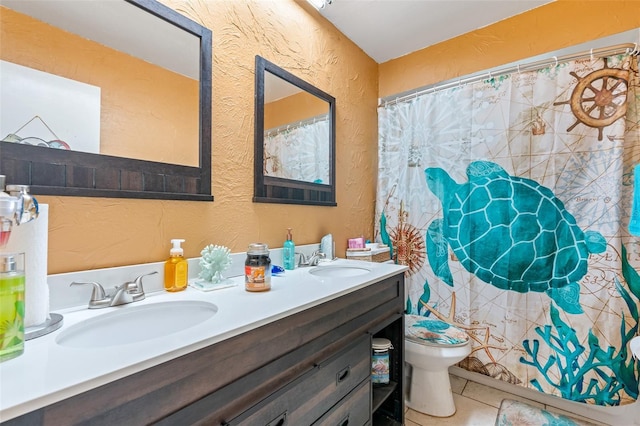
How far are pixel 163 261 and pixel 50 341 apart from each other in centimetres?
43

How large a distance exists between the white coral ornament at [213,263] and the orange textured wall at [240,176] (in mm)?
90

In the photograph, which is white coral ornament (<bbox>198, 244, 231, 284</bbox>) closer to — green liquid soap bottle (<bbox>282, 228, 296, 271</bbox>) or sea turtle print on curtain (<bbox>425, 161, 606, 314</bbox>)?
green liquid soap bottle (<bbox>282, 228, 296, 271</bbox>)

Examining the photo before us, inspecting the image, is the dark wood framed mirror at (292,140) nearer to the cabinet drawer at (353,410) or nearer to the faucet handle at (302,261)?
the faucet handle at (302,261)

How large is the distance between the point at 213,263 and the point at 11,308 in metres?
0.57

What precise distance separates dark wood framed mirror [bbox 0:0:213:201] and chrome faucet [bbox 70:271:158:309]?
285mm

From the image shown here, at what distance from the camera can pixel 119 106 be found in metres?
0.95

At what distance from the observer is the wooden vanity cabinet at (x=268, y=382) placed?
0.52 m

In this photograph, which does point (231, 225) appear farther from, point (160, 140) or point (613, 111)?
point (613, 111)

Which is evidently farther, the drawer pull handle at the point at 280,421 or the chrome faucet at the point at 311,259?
the chrome faucet at the point at 311,259

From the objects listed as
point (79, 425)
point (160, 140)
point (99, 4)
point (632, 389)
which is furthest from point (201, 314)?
point (632, 389)

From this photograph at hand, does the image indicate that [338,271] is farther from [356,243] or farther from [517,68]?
[517,68]

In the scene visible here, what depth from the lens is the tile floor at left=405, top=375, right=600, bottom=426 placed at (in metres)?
1.55

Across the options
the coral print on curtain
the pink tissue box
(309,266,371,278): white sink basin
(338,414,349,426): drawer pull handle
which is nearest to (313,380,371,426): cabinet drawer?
(338,414,349,426): drawer pull handle

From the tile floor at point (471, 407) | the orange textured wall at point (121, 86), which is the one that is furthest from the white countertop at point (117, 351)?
the tile floor at point (471, 407)
